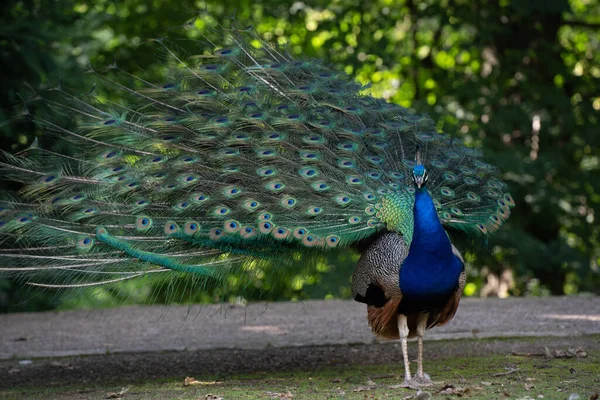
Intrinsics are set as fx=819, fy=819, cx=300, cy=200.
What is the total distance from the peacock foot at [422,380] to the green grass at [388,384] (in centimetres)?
9

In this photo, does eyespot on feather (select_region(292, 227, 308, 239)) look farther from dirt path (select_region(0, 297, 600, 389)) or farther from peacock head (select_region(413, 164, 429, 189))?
dirt path (select_region(0, 297, 600, 389))

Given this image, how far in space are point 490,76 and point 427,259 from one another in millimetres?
7755

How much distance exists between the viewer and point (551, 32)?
42.5 feet

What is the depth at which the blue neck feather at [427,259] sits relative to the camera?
558 cm

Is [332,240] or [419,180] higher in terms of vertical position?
[419,180]

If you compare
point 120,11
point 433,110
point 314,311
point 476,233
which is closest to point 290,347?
point 314,311

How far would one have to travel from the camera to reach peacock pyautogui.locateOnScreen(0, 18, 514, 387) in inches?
231

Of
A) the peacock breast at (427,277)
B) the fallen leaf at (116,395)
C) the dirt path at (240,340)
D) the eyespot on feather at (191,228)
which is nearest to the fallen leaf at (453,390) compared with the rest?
the peacock breast at (427,277)

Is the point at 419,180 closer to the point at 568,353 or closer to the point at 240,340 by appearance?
the point at 568,353

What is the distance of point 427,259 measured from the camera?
5.59m

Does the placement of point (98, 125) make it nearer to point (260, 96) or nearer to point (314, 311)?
point (260, 96)

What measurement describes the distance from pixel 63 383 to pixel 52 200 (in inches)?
63.5

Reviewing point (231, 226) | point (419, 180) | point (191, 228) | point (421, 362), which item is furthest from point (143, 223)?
point (421, 362)

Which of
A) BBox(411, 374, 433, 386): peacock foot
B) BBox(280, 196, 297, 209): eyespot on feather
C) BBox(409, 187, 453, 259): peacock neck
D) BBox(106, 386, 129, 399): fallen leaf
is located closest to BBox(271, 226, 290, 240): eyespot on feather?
BBox(280, 196, 297, 209): eyespot on feather
